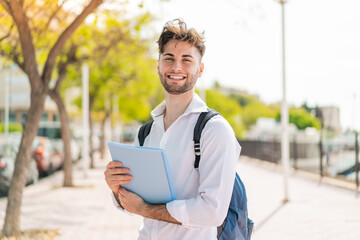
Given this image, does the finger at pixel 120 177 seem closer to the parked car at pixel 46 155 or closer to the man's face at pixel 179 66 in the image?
the man's face at pixel 179 66

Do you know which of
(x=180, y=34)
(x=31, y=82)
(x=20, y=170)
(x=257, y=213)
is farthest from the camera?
(x=257, y=213)

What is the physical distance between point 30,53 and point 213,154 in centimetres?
610

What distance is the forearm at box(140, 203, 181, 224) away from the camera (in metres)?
2.19

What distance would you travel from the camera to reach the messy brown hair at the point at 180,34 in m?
2.36

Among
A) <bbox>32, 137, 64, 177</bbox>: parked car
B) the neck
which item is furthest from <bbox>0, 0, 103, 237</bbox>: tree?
<bbox>32, 137, 64, 177</bbox>: parked car

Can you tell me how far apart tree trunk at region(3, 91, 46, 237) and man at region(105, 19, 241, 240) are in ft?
17.7

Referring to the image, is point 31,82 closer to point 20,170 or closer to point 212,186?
point 20,170

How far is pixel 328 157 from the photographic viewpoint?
15.3 meters

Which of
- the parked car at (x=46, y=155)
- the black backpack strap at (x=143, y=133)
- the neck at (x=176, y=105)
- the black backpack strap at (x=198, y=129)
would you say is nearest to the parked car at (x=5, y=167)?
the parked car at (x=46, y=155)

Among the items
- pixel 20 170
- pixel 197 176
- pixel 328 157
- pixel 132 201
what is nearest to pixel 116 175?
pixel 132 201

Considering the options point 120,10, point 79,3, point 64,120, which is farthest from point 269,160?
point 79,3

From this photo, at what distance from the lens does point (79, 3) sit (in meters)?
8.84

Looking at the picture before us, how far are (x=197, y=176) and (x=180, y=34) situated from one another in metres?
0.68

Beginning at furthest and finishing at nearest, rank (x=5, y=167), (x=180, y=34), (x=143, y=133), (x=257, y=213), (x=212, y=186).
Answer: (x=5, y=167) → (x=257, y=213) → (x=143, y=133) → (x=180, y=34) → (x=212, y=186)
